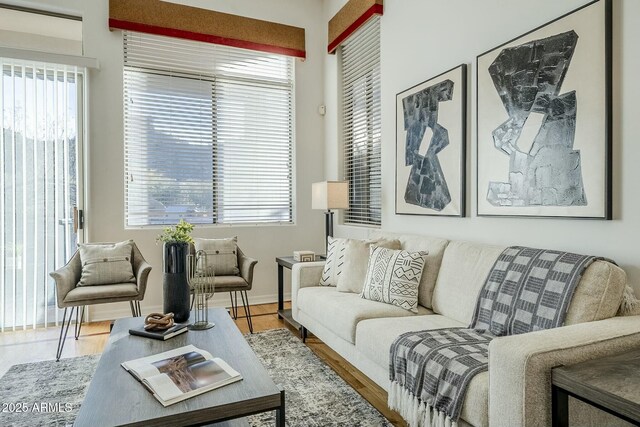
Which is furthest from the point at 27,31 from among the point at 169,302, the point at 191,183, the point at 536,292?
the point at 536,292

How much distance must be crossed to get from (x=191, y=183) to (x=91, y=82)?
1286 mm

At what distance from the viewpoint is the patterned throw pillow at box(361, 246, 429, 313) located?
249 centimetres

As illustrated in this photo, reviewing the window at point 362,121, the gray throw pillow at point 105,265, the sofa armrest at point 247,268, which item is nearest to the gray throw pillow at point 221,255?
the sofa armrest at point 247,268

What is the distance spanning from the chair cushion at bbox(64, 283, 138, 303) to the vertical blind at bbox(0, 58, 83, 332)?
0.77 meters

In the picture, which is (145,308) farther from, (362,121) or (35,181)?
(362,121)

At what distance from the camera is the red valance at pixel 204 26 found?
12.4 feet

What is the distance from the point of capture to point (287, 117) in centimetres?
461

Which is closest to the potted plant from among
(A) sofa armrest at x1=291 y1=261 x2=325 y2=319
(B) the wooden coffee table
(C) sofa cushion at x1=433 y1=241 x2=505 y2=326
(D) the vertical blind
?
(B) the wooden coffee table

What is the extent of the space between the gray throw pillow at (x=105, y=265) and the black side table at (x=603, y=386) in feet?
10.2

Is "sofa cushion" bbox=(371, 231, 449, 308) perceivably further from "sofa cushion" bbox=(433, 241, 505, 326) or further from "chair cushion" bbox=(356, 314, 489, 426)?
"chair cushion" bbox=(356, 314, 489, 426)

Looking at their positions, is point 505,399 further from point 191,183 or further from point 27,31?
point 27,31

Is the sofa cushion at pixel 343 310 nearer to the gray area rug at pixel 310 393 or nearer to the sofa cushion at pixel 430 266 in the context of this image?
the sofa cushion at pixel 430 266

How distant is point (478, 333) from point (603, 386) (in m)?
0.85

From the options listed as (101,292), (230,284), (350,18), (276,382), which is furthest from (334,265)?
(350,18)
